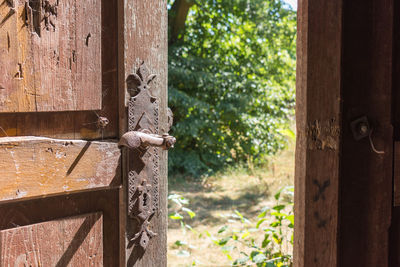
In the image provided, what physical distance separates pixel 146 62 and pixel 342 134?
0.68 metres

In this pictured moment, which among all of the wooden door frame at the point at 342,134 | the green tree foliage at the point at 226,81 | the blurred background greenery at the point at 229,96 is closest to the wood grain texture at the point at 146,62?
the wooden door frame at the point at 342,134

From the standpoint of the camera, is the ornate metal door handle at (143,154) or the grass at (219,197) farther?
the grass at (219,197)

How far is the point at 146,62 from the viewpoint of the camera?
4.33 feet

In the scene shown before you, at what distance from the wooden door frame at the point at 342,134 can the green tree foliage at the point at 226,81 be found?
5853 mm

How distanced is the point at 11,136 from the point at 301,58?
73 cm

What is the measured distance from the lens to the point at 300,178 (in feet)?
2.99

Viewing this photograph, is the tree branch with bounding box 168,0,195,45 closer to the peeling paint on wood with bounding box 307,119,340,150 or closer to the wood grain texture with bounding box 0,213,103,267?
the wood grain texture with bounding box 0,213,103,267

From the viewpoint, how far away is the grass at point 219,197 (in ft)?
13.9

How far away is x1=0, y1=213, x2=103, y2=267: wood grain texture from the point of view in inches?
42.3

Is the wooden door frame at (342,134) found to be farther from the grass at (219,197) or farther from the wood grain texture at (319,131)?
the grass at (219,197)

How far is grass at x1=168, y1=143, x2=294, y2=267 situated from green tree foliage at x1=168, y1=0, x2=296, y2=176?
1.16 feet

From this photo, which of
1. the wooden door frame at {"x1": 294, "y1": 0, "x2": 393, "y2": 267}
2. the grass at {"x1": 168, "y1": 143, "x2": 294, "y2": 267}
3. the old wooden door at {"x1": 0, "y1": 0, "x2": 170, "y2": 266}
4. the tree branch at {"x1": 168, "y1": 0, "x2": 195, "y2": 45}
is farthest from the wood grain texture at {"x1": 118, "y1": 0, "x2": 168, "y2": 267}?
the tree branch at {"x1": 168, "y1": 0, "x2": 195, "y2": 45}

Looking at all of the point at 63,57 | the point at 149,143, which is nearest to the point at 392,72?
the point at 149,143

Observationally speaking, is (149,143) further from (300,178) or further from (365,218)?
(365,218)
